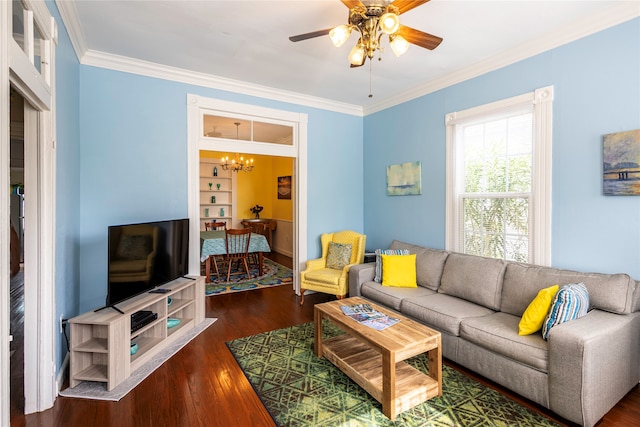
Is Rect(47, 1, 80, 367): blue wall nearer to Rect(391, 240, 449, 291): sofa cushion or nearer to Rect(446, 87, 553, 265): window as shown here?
Rect(391, 240, 449, 291): sofa cushion

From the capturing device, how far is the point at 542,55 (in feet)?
9.23

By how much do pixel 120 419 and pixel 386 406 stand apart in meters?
1.69

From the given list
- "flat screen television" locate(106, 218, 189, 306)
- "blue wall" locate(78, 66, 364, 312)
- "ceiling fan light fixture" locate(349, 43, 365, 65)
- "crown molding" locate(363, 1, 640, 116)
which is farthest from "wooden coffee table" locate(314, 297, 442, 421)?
"crown molding" locate(363, 1, 640, 116)

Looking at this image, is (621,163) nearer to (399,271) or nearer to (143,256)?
(399,271)

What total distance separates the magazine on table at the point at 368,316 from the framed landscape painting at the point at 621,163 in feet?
6.46

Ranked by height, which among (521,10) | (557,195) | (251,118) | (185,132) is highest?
(521,10)

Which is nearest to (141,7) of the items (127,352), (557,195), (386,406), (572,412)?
(127,352)

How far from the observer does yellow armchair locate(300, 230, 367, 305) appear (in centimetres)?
388

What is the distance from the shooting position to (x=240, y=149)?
4094mm

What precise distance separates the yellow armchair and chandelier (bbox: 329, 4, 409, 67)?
2598 mm

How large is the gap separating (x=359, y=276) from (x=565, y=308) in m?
1.99

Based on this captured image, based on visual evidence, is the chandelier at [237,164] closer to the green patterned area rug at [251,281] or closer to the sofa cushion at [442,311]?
the green patterned area rug at [251,281]

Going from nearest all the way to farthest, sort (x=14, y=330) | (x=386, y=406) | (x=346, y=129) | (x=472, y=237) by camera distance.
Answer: (x=386, y=406), (x=14, y=330), (x=472, y=237), (x=346, y=129)

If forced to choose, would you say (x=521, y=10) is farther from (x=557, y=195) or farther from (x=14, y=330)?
(x=14, y=330)
